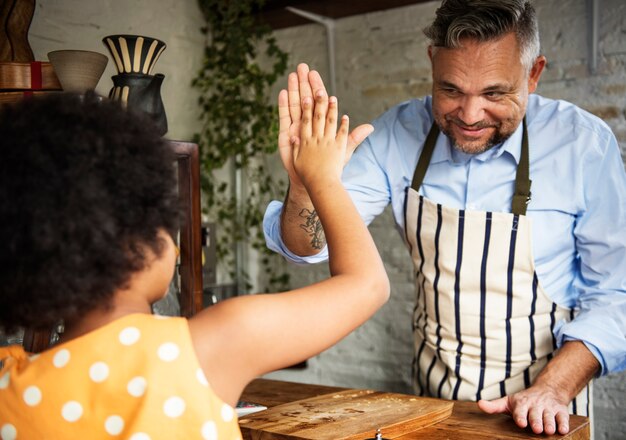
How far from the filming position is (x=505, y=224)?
201 centimetres

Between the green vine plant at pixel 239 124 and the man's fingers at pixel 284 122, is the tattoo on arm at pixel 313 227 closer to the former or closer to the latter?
the man's fingers at pixel 284 122

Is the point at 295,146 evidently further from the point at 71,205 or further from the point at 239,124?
the point at 239,124

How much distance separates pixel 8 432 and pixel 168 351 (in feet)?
0.81

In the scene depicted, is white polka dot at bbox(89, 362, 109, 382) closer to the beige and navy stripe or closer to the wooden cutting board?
the wooden cutting board

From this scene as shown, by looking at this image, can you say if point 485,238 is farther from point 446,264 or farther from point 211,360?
point 211,360

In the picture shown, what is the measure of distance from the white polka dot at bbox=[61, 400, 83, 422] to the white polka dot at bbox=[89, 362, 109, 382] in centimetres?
4

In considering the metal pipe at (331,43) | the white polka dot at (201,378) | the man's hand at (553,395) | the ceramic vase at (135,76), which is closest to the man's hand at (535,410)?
the man's hand at (553,395)

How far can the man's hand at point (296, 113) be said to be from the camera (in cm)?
130

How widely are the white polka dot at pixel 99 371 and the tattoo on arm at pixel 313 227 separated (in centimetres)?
96

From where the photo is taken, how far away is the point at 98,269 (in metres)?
0.91

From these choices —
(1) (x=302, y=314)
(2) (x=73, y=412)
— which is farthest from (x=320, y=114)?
(2) (x=73, y=412)

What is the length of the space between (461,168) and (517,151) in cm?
17

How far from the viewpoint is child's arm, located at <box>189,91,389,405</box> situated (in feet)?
3.13

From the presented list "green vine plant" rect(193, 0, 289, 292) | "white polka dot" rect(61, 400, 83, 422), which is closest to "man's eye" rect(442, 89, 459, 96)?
"white polka dot" rect(61, 400, 83, 422)
